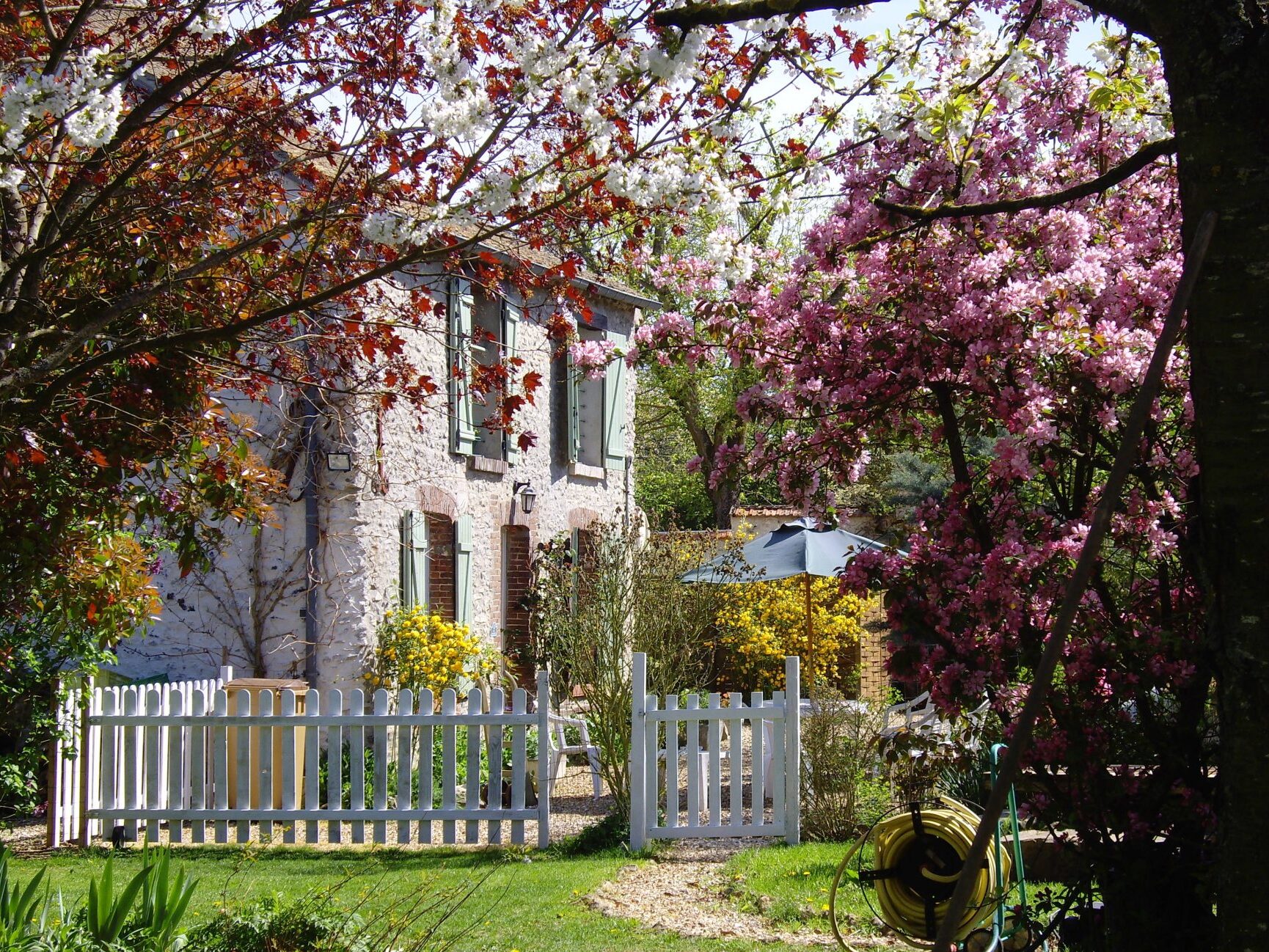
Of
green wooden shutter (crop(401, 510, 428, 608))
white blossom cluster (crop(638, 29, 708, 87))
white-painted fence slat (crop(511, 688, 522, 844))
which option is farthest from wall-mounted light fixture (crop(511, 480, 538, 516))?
white blossom cluster (crop(638, 29, 708, 87))

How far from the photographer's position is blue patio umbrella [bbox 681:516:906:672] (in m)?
12.3

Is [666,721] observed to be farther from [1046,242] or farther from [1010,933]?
[1046,242]

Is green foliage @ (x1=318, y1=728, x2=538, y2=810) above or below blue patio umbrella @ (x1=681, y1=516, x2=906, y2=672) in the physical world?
below

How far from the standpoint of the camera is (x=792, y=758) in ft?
25.9

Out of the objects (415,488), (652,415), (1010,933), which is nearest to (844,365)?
(1010,933)

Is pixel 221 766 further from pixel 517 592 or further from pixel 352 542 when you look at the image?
pixel 517 592

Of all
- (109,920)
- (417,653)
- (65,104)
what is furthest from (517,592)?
(65,104)

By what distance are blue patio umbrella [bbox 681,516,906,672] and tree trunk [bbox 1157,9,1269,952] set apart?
9.11 m

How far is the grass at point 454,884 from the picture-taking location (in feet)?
18.4

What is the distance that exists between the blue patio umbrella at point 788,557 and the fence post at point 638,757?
4074 millimetres

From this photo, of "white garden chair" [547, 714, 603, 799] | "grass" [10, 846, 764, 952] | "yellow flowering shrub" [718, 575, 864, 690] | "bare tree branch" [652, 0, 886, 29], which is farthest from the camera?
"yellow flowering shrub" [718, 575, 864, 690]

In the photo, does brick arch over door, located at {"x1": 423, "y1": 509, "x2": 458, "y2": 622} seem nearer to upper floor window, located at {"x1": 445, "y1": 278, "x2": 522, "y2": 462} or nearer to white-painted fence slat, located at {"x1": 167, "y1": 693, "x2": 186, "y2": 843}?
upper floor window, located at {"x1": 445, "y1": 278, "x2": 522, "y2": 462}

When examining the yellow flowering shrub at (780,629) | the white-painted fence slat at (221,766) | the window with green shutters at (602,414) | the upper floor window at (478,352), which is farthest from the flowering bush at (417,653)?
the yellow flowering shrub at (780,629)

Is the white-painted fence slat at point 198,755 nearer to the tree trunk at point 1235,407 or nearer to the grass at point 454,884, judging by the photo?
the grass at point 454,884
